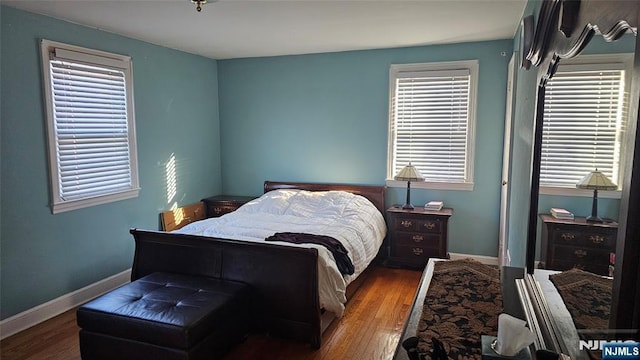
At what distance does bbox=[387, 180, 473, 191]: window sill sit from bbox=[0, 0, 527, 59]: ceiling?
1.48m

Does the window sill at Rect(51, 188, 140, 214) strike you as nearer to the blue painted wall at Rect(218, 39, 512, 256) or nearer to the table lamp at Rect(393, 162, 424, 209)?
the blue painted wall at Rect(218, 39, 512, 256)

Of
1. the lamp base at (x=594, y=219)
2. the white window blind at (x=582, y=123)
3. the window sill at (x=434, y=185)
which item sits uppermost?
the white window blind at (x=582, y=123)

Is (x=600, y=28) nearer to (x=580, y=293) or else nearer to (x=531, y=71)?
(x=580, y=293)

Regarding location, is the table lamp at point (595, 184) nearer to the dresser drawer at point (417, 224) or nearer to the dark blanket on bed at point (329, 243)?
the dark blanket on bed at point (329, 243)

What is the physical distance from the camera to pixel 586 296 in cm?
101

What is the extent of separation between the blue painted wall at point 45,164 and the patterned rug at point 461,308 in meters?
3.04

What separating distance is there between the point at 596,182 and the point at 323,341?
7.66 feet

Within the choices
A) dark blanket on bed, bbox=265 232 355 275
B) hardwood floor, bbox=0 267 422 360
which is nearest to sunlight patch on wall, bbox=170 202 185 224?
hardwood floor, bbox=0 267 422 360

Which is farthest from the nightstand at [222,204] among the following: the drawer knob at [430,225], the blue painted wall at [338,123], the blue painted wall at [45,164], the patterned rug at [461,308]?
the patterned rug at [461,308]

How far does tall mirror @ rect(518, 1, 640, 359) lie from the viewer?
2.43 feet

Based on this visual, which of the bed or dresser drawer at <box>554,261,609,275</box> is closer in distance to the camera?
dresser drawer at <box>554,261,609,275</box>

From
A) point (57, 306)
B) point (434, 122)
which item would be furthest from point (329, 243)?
point (57, 306)

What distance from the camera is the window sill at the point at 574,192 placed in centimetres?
83

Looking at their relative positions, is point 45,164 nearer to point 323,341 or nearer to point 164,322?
point 164,322
